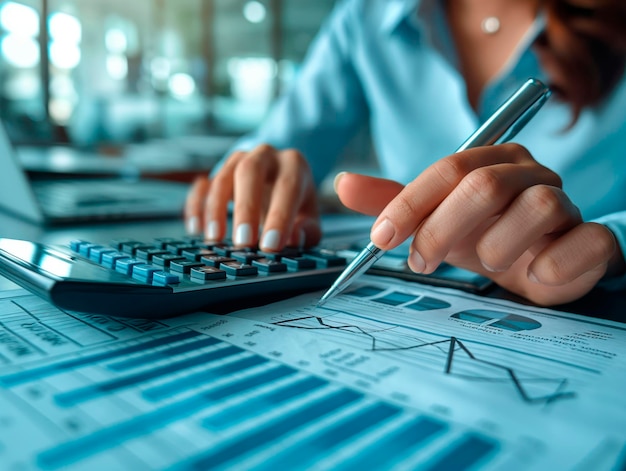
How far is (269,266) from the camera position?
0.36 metres

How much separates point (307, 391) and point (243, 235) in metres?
0.24

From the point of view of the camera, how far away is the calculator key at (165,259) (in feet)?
1.14

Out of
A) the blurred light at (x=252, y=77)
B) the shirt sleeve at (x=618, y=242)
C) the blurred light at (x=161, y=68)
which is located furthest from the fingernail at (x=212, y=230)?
the blurred light at (x=252, y=77)

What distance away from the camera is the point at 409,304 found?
13.8 inches

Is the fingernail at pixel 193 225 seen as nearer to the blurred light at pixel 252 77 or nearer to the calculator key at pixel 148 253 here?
the calculator key at pixel 148 253

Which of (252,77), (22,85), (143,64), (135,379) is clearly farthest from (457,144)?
(252,77)

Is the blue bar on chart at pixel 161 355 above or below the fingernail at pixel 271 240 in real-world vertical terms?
below

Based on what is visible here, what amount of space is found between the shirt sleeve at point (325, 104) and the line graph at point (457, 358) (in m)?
0.61

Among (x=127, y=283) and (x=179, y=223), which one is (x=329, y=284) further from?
(x=179, y=223)

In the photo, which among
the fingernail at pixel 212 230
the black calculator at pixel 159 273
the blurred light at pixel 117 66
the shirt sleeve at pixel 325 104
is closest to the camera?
the black calculator at pixel 159 273

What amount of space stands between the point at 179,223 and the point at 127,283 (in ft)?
1.35

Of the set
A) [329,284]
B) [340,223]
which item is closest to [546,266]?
[329,284]

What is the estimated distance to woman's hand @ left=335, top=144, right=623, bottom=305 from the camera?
0.32 meters

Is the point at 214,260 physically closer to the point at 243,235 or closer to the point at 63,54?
the point at 243,235
